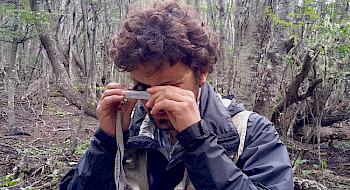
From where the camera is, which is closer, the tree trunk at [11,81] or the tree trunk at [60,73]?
the tree trunk at [60,73]

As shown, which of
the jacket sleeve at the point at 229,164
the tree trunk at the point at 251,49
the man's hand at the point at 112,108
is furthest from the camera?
the tree trunk at the point at 251,49

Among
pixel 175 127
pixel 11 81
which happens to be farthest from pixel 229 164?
pixel 11 81

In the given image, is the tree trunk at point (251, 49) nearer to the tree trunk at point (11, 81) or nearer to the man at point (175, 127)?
the man at point (175, 127)

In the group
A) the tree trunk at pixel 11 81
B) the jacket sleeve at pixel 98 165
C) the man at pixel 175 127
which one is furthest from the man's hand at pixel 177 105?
the tree trunk at pixel 11 81

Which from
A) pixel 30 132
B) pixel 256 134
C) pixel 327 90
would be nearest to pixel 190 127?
pixel 256 134

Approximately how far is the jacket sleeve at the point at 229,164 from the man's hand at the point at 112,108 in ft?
1.47

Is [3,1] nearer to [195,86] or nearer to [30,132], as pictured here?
[30,132]

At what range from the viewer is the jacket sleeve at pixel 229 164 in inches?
52.7

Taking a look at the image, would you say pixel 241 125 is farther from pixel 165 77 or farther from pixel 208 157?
pixel 165 77

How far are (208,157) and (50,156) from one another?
14.4 feet

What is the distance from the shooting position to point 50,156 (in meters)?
5.02

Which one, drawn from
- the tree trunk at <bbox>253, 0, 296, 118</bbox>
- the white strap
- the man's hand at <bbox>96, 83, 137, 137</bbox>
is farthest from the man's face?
the tree trunk at <bbox>253, 0, 296, 118</bbox>

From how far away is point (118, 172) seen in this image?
160 cm

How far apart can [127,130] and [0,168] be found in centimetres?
409
